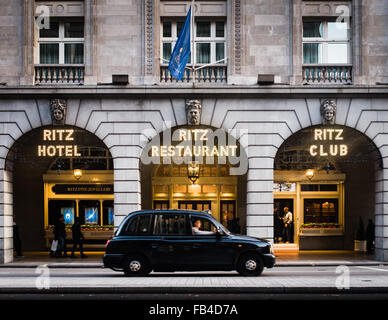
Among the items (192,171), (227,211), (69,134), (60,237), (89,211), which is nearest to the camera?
(69,134)

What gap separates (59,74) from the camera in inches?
957

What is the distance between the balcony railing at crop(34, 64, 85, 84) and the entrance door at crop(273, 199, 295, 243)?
11400 millimetres

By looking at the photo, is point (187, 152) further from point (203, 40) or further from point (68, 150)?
point (68, 150)

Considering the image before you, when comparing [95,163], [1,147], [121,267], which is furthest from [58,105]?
[121,267]

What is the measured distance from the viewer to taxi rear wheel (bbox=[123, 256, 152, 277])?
1736 centimetres

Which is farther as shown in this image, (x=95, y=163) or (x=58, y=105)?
(x=95, y=163)

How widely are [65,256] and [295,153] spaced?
1105 centimetres

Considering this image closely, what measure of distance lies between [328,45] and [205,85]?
5298 millimetres

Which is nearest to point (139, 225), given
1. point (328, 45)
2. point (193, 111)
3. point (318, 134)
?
point (193, 111)

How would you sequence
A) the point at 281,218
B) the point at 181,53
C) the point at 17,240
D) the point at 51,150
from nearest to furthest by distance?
the point at 181,53, the point at 51,150, the point at 17,240, the point at 281,218

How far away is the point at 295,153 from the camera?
90.8ft

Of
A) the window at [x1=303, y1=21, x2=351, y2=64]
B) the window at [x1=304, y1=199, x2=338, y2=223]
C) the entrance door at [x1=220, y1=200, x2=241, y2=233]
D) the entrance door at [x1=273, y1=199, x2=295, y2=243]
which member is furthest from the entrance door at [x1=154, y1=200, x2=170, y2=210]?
the window at [x1=303, y1=21, x2=351, y2=64]

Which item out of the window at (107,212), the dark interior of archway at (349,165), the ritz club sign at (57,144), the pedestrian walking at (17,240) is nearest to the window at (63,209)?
the window at (107,212)

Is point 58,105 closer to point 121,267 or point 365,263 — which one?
point 121,267
